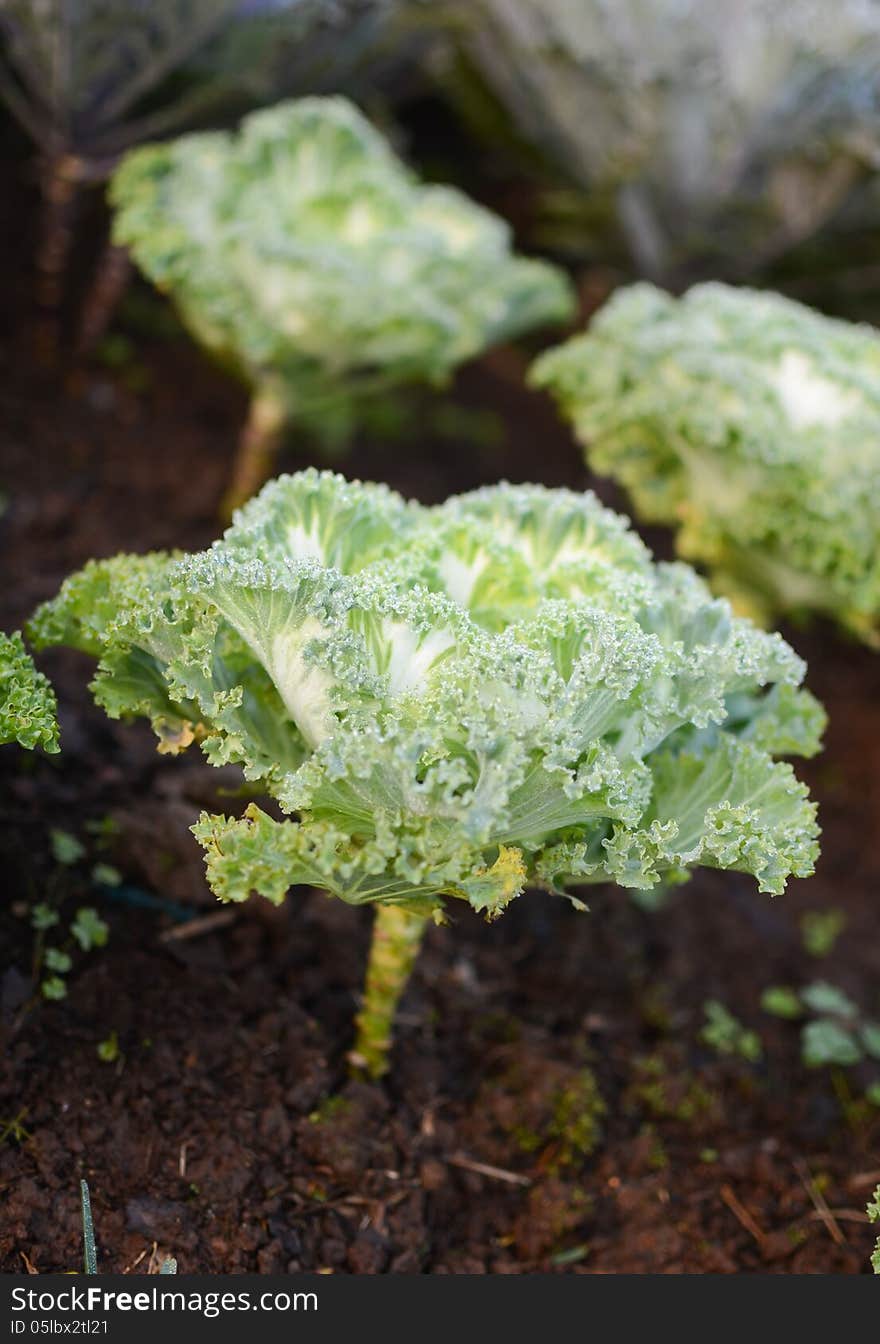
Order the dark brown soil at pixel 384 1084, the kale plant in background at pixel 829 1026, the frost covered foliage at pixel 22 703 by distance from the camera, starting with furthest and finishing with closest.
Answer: the kale plant in background at pixel 829 1026, the dark brown soil at pixel 384 1084, the frost covered foliage at pixel 22 703

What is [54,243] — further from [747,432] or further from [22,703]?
[22,703]

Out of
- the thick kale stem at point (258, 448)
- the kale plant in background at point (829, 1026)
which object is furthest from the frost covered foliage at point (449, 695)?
the thick kale stem at point (258, 448)

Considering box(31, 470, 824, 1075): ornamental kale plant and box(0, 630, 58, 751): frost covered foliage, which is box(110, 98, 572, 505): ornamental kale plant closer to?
box(31, 470, 824, 1075): ornamental kale plant

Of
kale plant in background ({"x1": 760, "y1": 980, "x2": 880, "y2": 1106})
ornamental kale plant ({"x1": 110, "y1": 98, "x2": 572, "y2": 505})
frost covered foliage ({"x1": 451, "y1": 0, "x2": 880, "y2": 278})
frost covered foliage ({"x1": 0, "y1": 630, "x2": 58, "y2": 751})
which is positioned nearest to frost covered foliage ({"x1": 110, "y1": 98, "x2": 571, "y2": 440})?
ornamental kale plant ({"x1": 110, "y1": 98, "x2": 572, "y2": 505})

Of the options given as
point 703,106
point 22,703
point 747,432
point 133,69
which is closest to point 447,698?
point 22,703

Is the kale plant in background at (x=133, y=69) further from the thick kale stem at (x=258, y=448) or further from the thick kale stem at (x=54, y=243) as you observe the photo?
the thick kale stem at (x=258, y=448)
